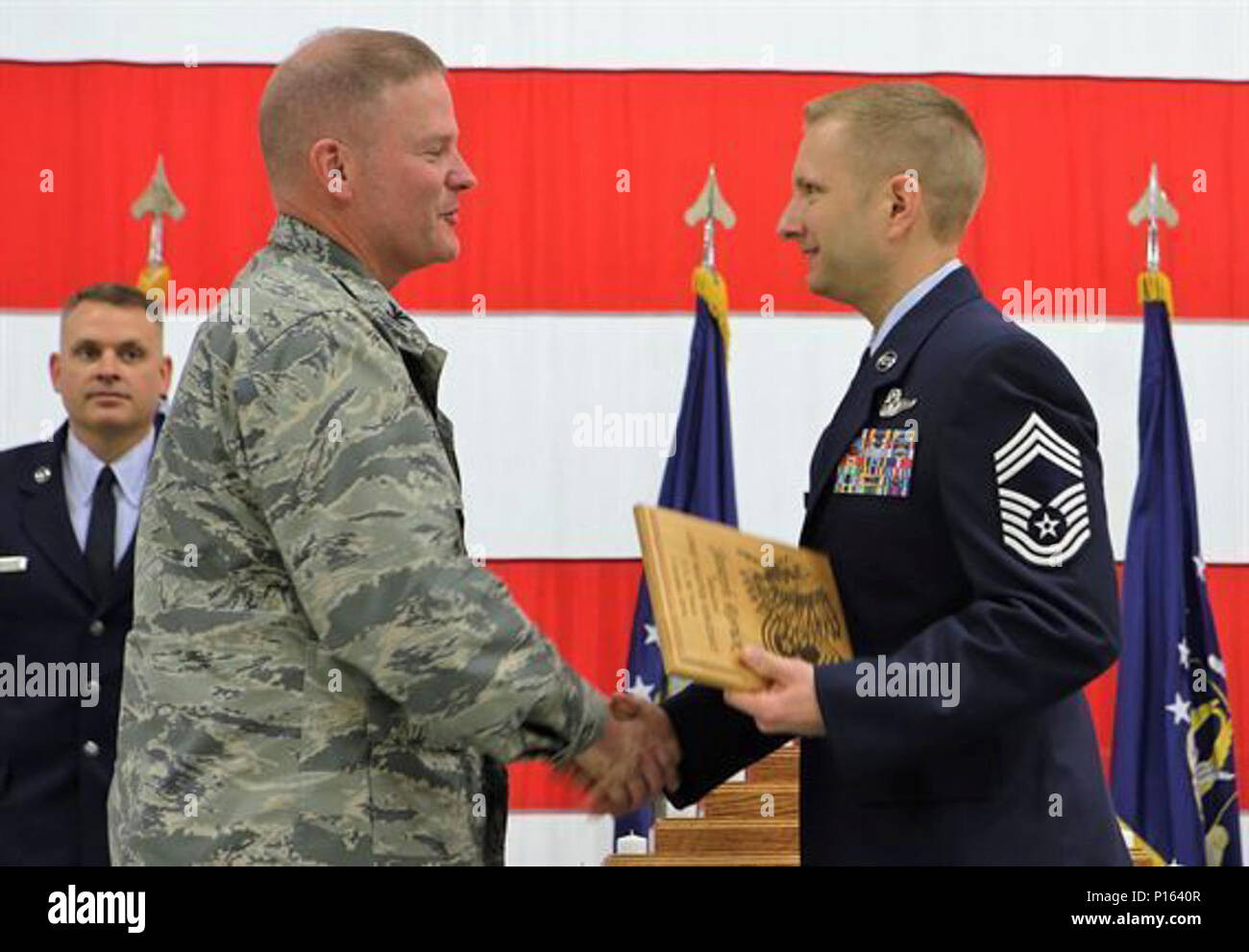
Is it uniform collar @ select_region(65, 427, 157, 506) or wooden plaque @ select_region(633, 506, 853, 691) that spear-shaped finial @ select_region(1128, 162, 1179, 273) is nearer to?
uniform collar @ select_region(65, 427, 157, 506)

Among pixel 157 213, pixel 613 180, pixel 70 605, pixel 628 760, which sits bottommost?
pixel 628 760

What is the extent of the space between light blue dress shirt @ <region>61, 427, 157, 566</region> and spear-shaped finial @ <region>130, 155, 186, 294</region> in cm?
160

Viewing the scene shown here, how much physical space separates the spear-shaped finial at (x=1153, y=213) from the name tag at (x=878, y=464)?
10.6ft

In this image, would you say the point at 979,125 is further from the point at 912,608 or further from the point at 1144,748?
the point at 912,608

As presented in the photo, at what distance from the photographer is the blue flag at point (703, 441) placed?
4934mm

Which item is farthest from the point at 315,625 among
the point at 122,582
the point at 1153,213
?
the point at 1153,213

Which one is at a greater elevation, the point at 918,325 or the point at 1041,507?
the point at 918,325

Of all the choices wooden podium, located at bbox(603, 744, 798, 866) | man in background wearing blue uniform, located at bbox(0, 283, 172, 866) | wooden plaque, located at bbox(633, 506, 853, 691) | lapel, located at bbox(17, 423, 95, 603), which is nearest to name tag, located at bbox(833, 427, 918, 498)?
wooden plaque, located at bbox(633, 506, 853, 691)

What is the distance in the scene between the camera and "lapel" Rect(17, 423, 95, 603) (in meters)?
3.00

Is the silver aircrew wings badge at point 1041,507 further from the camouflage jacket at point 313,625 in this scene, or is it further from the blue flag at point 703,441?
the blue flag at point 703,441

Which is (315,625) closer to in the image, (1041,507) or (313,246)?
(313,246)

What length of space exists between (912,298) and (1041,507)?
36cm

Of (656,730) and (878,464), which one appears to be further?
(656,730)

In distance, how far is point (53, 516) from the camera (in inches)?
121
